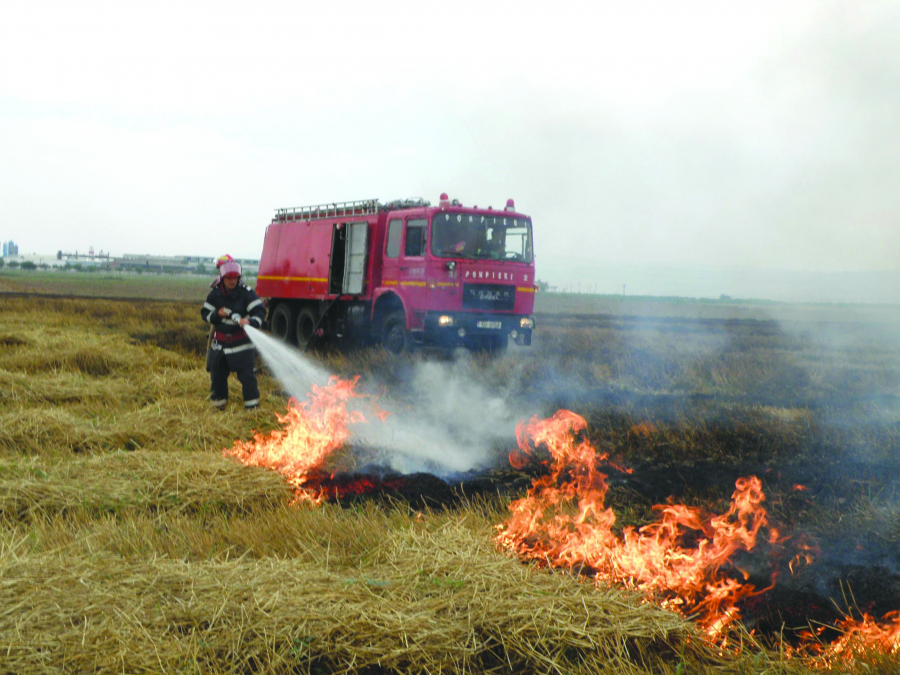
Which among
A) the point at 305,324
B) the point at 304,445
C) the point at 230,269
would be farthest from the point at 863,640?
the point at 305,324

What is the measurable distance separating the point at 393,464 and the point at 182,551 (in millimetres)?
2730

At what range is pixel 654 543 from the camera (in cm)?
437

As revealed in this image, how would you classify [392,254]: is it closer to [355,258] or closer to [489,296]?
[355,258]

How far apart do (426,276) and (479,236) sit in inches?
47.4

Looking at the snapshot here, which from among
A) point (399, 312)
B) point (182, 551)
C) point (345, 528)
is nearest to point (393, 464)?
point (345, 528)

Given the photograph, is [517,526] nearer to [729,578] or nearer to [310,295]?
[729,578]

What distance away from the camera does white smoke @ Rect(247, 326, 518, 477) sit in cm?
711

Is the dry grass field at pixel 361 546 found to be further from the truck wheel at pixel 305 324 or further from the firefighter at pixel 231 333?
the truck wheel at pixel 305 324

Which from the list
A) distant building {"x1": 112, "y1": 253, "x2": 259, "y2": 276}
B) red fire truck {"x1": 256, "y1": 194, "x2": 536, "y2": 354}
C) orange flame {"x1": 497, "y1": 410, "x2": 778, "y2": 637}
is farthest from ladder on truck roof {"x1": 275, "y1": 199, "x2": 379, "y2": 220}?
distant building {"x1": 112, "y1": 253, "x2": 259, "y2": 276}

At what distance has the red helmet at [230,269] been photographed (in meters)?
8.19

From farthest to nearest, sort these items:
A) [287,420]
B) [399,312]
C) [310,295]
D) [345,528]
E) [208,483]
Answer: [310,295] < [399,312] < [287,420] < [208,483] < [345,528]

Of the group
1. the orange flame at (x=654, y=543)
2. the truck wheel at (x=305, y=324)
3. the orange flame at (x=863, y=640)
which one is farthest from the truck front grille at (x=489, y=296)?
the orange flame at (x=863, y=640)

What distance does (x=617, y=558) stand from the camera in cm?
414

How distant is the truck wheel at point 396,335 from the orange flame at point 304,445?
15.0ft
